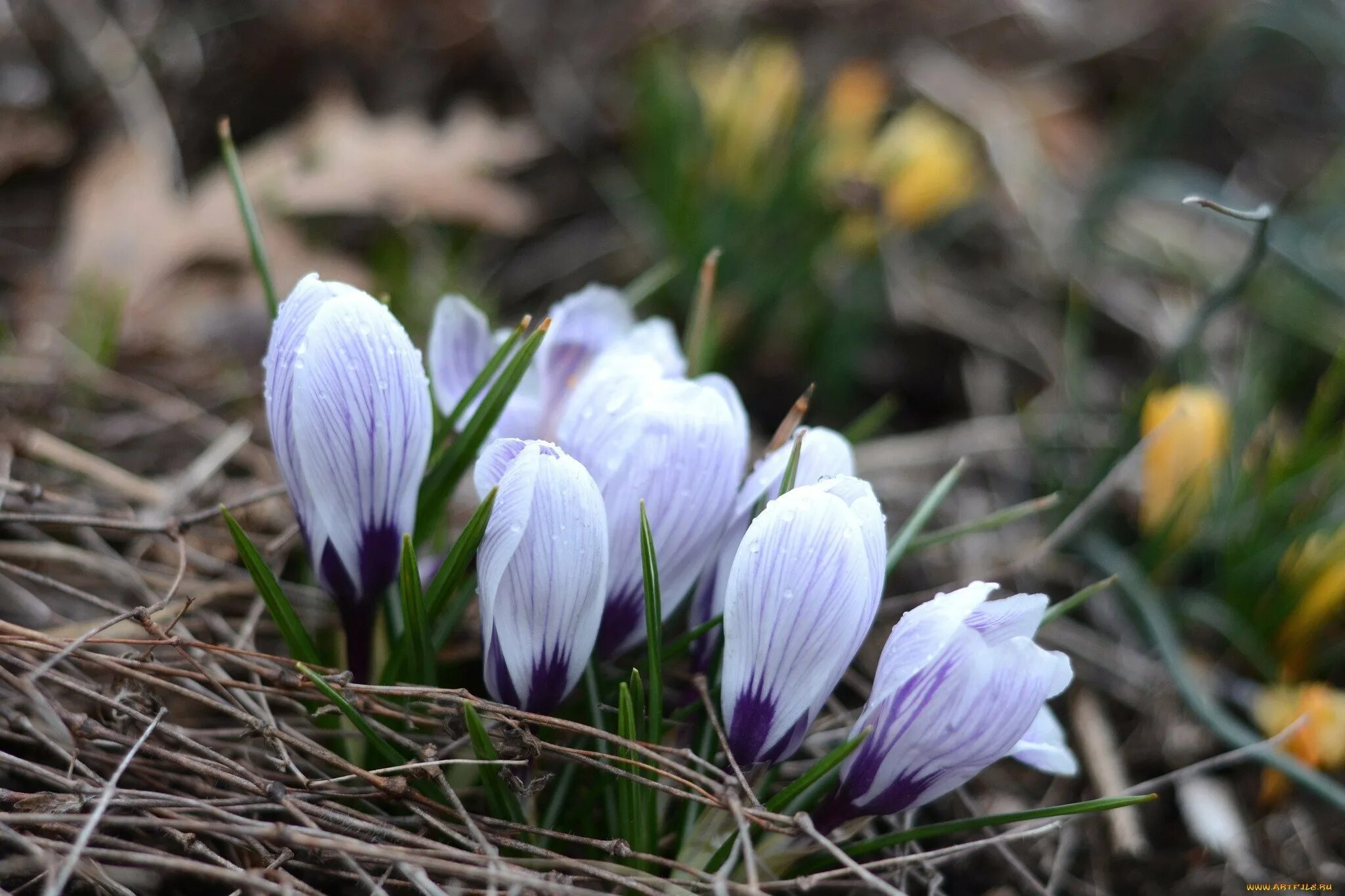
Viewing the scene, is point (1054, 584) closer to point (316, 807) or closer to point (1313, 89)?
point (316, 807)

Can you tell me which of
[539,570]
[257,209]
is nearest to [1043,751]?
[539,570]

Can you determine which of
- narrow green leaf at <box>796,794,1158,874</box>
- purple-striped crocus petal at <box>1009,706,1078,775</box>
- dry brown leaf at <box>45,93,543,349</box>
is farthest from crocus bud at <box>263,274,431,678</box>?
dry brown leaf at <box>45,93,543,349</box>

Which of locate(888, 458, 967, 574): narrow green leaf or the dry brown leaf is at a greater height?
the dry brown leaf

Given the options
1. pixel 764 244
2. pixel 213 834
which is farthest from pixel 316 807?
pixel 764 244

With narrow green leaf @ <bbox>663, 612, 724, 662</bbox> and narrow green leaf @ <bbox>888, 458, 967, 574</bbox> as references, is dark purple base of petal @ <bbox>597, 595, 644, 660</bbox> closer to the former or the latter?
narrow green leaf @ <bbox>663, 612, 724, 662</bbox>

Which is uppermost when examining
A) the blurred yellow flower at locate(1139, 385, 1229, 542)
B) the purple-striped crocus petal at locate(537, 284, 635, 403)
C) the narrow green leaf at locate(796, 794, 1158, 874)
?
the purple-striped crocus petal at locate(537, 284, 635, 403)

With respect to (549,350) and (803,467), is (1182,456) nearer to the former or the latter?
(803,467)

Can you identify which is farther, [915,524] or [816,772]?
[915,524]
